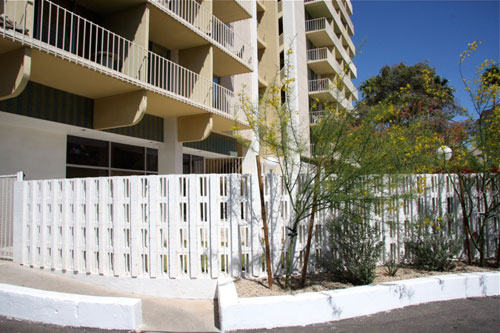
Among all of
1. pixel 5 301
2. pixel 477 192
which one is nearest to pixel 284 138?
pixel 5 301

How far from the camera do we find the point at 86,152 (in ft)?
35.1

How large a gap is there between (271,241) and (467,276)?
3.41m

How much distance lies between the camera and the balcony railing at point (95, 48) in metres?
6.89

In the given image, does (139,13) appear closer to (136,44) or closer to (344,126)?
(136,44)

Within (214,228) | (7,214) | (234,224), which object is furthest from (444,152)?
(7,214)

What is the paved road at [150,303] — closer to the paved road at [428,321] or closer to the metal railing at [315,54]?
the paved road at [428,321]

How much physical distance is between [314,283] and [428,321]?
5.88 feet

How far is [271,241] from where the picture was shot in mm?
6195

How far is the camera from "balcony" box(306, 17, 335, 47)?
86.6 feet

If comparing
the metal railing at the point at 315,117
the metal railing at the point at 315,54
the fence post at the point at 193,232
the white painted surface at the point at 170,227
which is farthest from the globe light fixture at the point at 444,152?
the metal railing at the point at 315,54

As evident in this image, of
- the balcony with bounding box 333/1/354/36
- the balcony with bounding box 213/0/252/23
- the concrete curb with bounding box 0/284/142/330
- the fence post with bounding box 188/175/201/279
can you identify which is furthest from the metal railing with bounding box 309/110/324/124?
the balcony with bounding box 333/1/354/36

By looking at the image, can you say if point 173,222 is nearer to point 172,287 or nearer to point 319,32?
point 172,287

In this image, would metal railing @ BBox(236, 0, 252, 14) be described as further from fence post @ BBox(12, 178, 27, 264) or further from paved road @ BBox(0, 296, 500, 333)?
paved road @ BBox(0, 296, 500, 333)

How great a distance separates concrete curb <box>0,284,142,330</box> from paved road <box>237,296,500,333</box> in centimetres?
160
